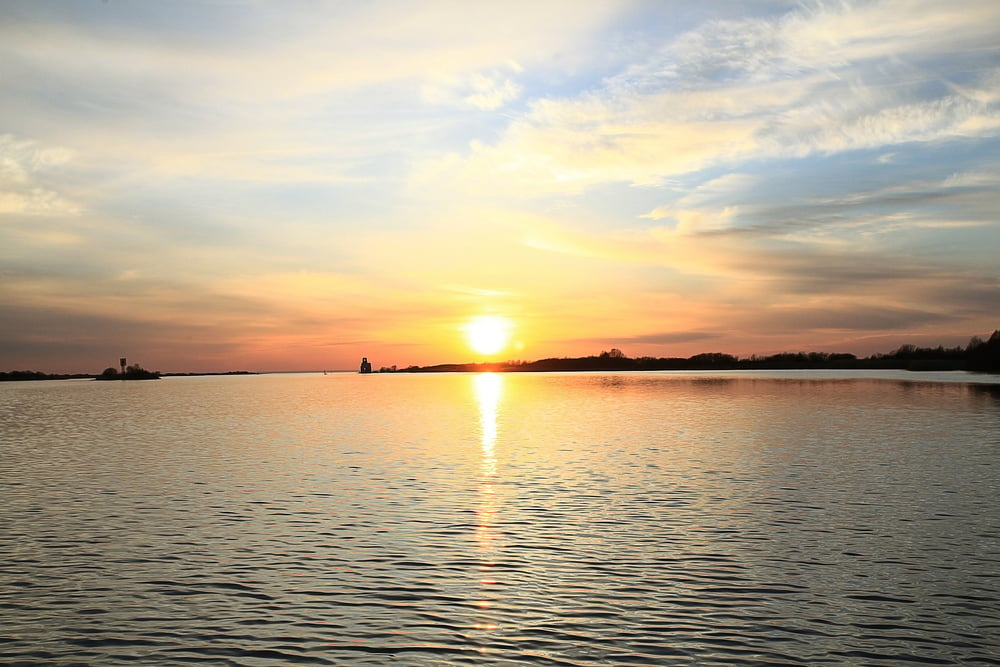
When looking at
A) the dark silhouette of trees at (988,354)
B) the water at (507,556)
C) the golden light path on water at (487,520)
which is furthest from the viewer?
the dark silhouette of trees at (988,354)

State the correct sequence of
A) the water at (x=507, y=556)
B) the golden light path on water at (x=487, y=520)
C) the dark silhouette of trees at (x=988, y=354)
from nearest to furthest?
the water at (x=507, y=556) → the golden light path on water at (x=487, y=520) → the dark silhouette of trees at (x=988, y=354)

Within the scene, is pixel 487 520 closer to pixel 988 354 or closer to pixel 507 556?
pixel 507 556

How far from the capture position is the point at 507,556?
833 inches

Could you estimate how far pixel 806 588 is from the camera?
58.2ft

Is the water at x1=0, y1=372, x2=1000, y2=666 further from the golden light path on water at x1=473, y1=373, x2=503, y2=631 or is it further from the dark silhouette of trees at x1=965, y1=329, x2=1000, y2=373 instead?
the dark silhouette of trees at x1=965, y1=329, x2=1000, y2=373

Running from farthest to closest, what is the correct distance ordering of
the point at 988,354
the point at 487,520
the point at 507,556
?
the point at 988,354
the point at 487,520
the point at 507,556

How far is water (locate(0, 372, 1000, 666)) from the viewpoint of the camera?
14406 millimetres

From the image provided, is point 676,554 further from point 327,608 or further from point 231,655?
point 231,655

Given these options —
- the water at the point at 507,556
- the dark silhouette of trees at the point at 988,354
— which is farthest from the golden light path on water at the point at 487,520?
the dark silhouette of trees at the point at 988,354

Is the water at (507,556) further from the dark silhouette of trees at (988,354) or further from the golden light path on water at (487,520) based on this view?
the dark silhouette of trees at (988,354)

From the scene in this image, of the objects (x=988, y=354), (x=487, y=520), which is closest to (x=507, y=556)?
(x=487, y=520)

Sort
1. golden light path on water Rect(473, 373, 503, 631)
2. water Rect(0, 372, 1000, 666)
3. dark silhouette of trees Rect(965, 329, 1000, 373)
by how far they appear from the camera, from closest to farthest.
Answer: water Rect(0, 372, 1000, 666), golden light path on water Rect(473, 373, 503, 631), dark silhouette of trees Rect(965, 329, 1000, 373)

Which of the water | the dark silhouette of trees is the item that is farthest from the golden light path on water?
the dark silhouette of trees

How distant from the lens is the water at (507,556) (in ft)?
47.3
